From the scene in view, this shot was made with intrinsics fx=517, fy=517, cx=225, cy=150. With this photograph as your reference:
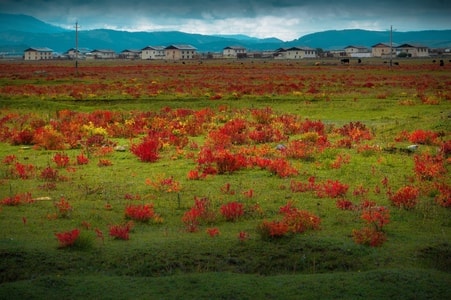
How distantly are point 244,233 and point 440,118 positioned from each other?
18.6 m

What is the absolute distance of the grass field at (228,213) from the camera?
26.8ft

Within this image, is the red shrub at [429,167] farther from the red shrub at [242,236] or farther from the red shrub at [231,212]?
the red shrub at [242,236]

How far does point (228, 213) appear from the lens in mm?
11156

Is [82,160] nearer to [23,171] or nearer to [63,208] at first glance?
[23,171]

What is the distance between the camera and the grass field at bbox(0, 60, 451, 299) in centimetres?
816

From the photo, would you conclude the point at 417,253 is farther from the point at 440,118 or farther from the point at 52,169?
the point at 440,118

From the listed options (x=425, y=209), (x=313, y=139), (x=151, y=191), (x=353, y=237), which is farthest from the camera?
(x=313, y=139)

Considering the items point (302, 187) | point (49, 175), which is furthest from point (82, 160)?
point (302, 187)

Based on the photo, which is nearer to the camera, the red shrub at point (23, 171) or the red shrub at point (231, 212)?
the red shrub at point (231, 212)

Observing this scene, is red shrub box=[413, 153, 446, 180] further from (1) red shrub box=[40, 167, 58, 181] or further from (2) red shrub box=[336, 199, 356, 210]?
(1) red shrub box=[40, 167, 58, 181]

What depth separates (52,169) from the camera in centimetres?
1595

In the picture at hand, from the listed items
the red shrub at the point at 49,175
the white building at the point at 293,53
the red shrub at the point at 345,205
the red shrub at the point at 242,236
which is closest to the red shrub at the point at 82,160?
the red shrub at the point at 49,175

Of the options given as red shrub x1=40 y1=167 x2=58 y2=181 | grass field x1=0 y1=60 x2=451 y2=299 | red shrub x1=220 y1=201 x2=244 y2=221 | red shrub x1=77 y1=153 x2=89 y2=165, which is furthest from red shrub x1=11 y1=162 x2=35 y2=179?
red shrub x1=220 y1=201 x2=244 y2=221

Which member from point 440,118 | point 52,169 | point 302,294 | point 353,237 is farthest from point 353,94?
point 302,294
